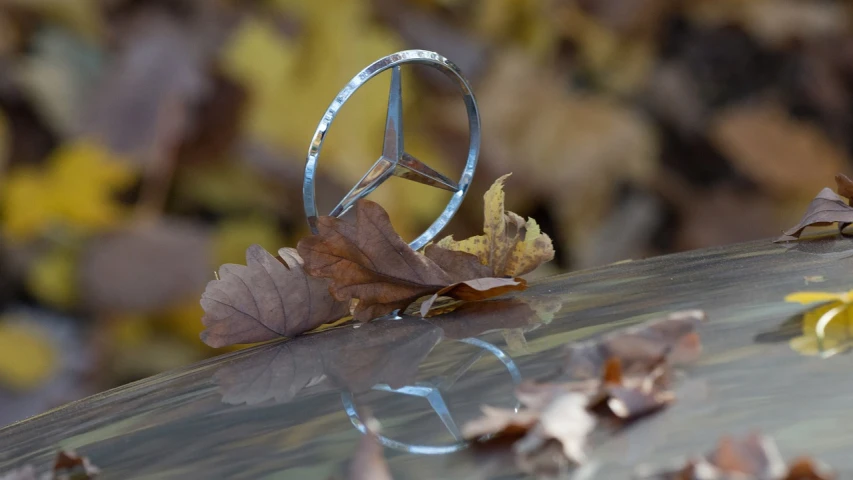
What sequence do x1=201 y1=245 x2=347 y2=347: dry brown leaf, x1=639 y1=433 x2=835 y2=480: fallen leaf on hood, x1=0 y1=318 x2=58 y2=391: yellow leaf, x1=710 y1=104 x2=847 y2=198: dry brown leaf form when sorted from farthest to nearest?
1. x1=710 y1=104 x2=847 y2=198: dry brown leaf
2. x1=0 y1=318 x2=58 y2=391: yellow leaf
3. x1=201 y1=245 x2=347 y2=347: dry brown leaf
4. x1=639 y1=433 x2=835 y2=480: fallen leaf on hood

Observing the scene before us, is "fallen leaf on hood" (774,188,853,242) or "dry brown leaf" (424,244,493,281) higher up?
"dry brown leaf" (424,244,493,281)

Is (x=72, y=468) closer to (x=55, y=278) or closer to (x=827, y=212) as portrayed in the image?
(x=827, y=212)

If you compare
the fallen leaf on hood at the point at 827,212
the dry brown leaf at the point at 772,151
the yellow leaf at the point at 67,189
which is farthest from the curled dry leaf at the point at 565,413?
the dry brown leaf at the point at 772,151

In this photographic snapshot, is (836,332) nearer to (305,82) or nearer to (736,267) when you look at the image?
(736,267)

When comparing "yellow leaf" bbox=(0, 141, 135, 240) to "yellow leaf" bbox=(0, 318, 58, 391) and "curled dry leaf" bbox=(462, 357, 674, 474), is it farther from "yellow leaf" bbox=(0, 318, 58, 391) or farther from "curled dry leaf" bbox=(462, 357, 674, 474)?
"curled dry leaf" bbox=(462, 357, 674, 474)

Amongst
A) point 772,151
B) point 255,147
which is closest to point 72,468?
point 255,147

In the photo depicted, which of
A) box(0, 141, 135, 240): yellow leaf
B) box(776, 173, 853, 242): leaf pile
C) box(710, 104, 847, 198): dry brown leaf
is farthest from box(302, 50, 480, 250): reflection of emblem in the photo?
box(710, 104, 847, 198): dry brown leaf

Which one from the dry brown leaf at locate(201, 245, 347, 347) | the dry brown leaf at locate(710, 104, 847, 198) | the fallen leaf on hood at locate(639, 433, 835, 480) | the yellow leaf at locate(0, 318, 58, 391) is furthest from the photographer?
the dry brown leaf at locate(710, 104, 847, 198)
